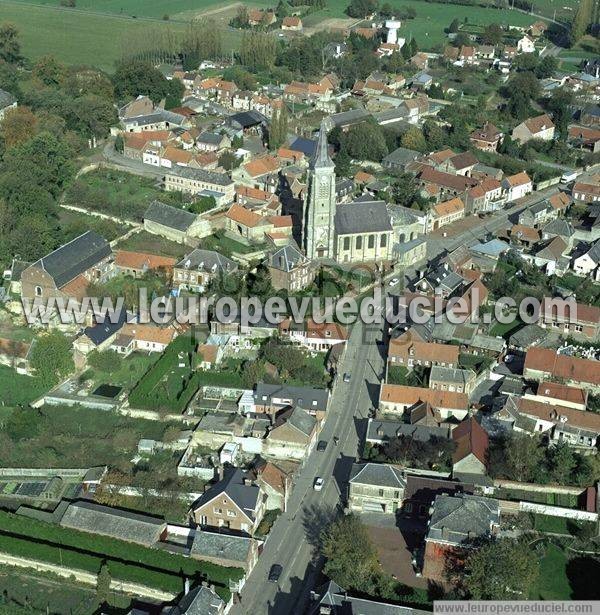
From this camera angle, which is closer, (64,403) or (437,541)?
(437,541)

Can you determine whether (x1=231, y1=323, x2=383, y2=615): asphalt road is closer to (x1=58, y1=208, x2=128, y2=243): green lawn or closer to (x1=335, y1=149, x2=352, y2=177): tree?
(x1=58, y1=208, x2=128, y2=243): green lawn

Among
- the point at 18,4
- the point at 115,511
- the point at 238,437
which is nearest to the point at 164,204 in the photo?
the point at 238,437

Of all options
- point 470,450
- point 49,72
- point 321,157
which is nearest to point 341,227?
point 321,157

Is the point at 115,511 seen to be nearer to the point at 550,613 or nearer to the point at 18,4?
the point at 550,613

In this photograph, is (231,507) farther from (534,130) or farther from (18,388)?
(534,130)

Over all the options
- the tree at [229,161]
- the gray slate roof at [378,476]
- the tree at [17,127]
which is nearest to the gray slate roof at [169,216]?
the tree at [229,161]

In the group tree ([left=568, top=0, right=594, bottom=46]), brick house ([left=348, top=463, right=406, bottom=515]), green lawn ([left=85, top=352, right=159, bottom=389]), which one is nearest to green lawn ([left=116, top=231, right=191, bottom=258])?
green lawn ([left=85, top=352, right=159, bottom=389])

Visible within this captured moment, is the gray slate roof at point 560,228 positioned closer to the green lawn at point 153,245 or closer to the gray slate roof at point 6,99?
the green lawn at point 153,245
